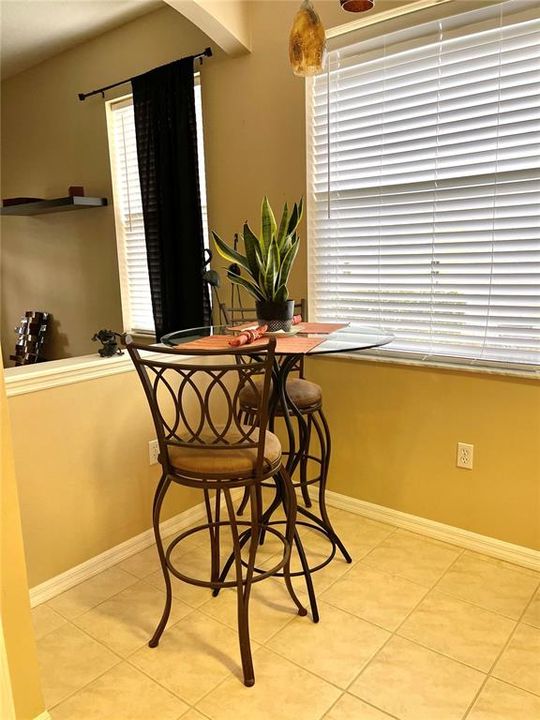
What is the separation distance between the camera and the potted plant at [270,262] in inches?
77.6

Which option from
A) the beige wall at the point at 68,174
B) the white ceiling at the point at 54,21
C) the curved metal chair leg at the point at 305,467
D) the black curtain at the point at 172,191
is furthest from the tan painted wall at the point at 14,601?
the white ceiling at the point at 54,21

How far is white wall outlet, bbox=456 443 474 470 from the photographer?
7.53ft

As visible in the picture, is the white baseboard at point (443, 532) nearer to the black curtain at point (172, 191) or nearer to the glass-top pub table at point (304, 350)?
the glass-top pub table at point (304, 350)

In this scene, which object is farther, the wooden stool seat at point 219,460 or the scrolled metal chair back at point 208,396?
the wooden stool seat at point 219,460

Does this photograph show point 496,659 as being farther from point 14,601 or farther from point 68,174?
point 68,174

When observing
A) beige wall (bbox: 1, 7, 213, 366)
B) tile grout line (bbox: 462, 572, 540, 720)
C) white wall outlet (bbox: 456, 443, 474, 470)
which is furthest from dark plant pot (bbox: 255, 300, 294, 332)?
beige wall (bbox: 1, 7, 213, 366)

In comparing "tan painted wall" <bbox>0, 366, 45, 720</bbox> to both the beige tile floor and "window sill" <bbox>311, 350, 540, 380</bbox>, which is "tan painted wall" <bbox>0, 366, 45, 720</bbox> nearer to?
the beige tile floor

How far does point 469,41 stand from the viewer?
6.87ft

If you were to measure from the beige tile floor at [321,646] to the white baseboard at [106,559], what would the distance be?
4cm

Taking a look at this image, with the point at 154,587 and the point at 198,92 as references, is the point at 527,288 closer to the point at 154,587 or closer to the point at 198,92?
the point at 154,587

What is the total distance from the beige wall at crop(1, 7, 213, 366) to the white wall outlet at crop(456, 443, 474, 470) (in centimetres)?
259

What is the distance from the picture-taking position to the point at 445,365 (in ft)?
7.56

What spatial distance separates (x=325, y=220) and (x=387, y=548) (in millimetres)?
1602

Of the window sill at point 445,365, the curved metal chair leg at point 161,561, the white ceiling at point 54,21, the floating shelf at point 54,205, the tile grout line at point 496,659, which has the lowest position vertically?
the tile grout line at point 496,659
